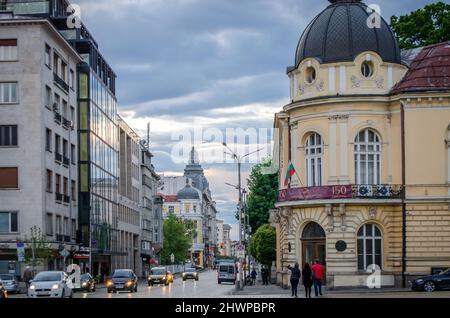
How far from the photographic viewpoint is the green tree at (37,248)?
2511 inches

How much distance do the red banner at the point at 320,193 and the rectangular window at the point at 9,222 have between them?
26.8 m

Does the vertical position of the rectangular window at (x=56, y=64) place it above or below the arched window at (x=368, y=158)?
above

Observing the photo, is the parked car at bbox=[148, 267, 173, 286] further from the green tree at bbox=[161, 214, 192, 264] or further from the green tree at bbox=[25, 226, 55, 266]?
the green tree at bbox=[161, 214, 192, 264]

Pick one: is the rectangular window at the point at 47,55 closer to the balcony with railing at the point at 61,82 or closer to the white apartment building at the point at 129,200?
the balcony with railing at the point at 61,82

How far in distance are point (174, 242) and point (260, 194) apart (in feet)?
241

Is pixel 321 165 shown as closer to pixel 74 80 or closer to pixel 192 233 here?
pixel 74 80

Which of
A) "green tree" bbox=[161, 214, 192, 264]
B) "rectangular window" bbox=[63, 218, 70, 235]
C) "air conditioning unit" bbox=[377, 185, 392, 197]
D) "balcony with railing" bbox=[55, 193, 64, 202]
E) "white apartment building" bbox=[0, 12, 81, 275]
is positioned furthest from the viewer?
"green tree" bbox=[161, 214, 192, 264]

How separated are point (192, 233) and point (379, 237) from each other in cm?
13671

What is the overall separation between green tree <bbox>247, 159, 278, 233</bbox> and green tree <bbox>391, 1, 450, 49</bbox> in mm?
25718

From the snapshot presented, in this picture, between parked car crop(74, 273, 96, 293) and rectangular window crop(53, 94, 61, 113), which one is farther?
rectangular window crop(53, 94, 61, 113)

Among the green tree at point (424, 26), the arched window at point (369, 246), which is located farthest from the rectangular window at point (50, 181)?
the arched window at point (369, 246)

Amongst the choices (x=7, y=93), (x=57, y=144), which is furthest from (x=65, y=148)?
(x=7, y=93)

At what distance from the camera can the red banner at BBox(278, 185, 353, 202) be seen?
47.0 metres

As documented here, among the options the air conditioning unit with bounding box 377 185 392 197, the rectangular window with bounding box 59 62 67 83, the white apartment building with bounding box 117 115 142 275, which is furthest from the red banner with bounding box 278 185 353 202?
the white apartment building with bounding box 117 115 142 275
